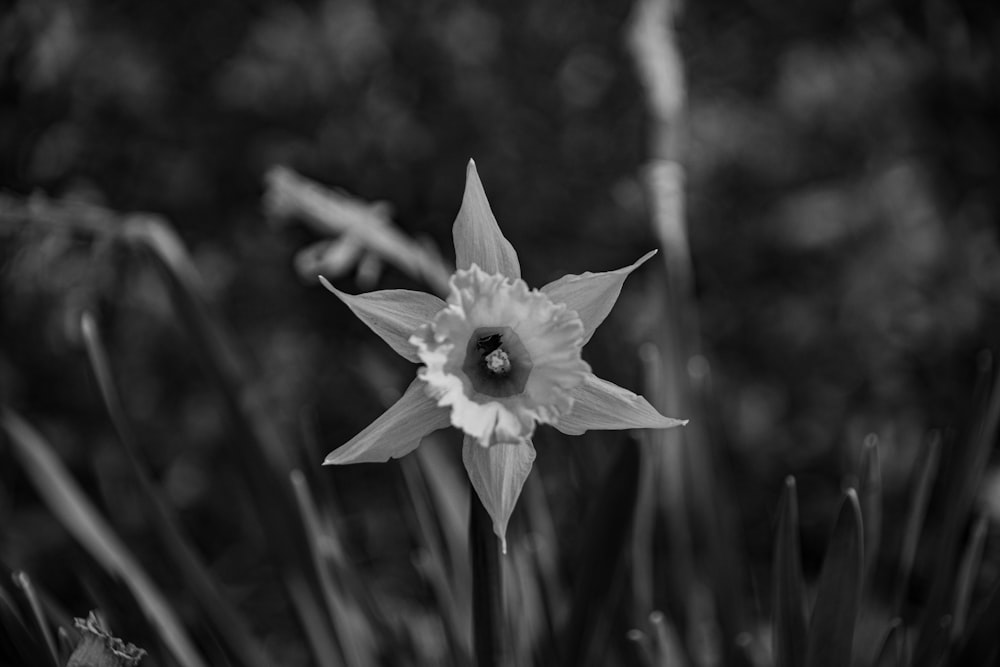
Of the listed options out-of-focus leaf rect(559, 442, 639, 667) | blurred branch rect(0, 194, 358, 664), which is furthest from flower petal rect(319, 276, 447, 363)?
blurred branch rect(0, 194, 358, 664)

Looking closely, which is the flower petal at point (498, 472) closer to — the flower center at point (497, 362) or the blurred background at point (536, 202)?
the flower center at point (497, 362)

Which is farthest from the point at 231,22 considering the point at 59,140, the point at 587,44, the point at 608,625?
the point at 608,625

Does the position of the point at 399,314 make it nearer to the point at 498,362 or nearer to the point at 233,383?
the point at 498,362

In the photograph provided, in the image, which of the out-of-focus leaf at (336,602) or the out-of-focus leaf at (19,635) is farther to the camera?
the out-of-focus leaf at (336,602)

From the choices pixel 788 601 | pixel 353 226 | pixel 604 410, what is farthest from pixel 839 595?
pixel 353 226

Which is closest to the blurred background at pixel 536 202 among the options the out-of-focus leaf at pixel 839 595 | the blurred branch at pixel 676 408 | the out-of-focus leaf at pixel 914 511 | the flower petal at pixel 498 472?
the blurred branch at pixel 676 408

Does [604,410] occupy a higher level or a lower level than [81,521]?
higher

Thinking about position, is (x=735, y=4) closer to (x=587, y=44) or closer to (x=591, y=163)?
(x=587, y=44)
